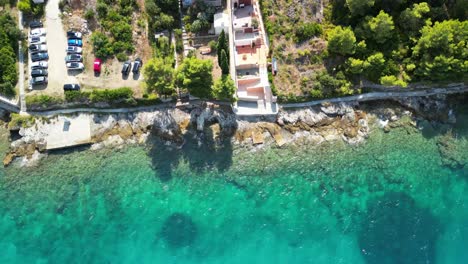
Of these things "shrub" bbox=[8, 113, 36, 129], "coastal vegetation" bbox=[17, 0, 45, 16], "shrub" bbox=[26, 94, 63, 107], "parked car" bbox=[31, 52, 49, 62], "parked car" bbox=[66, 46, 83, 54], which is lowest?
"shrub" bbox=[8, 113, 36, 129]

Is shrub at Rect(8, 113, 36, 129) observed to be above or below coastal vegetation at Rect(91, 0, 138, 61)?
below

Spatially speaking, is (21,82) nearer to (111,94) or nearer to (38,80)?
(38,80)

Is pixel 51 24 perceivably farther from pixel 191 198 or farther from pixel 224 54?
pixel 191 198

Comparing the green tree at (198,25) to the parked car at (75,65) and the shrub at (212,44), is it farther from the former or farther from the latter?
the parked car at (75,65)

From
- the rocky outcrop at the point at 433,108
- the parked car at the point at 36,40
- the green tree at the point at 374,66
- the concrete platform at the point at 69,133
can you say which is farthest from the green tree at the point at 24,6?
the rocky outcrop at the point at 433,108

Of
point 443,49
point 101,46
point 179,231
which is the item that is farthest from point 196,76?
point 443,49

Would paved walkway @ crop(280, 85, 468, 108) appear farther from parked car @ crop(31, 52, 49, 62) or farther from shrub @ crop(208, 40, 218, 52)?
parked car @ crop(31, 52, 49, 62)

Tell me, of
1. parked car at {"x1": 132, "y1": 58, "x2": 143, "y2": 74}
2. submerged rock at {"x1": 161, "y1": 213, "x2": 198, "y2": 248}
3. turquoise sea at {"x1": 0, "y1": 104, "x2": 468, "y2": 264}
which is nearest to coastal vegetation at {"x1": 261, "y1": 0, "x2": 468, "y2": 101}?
turquoise sea at {"x1": 0, "y1": 104, "x2": 468, "y2": 264}
